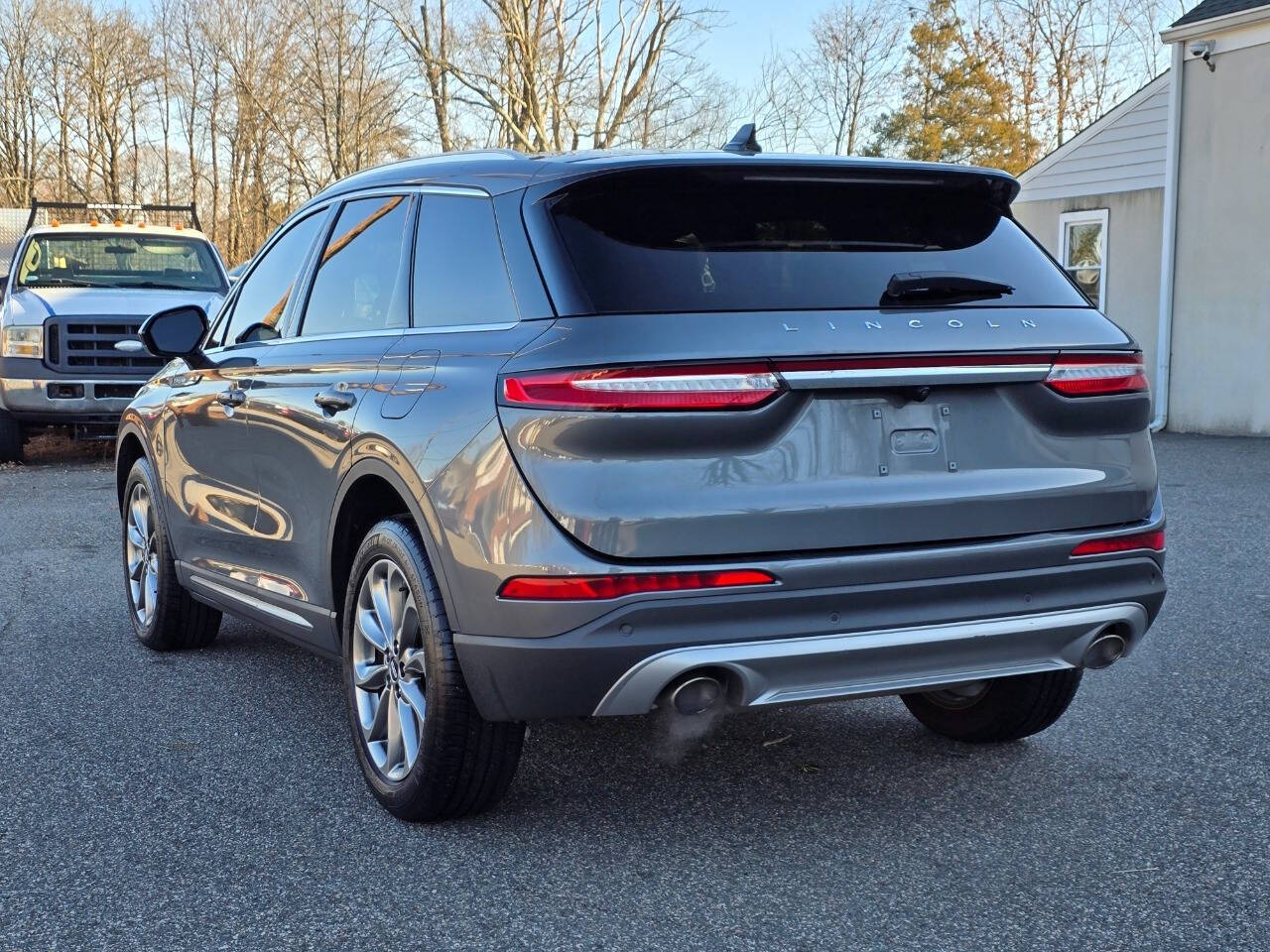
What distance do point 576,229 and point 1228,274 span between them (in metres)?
14.0

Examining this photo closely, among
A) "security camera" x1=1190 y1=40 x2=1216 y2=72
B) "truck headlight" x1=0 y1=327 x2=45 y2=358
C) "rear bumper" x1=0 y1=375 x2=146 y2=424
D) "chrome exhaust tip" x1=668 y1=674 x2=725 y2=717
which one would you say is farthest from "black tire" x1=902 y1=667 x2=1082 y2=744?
"security camera" x1=1190 y1=40 x2=1216 y2=72

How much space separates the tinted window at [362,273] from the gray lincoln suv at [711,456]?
0.06m

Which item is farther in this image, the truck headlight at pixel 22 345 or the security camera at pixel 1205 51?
the security camera at pixel 1205 51

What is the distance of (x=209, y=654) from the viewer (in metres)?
6.18

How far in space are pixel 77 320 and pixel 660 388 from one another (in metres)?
11.4

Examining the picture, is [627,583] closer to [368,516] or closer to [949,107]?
[368,516]

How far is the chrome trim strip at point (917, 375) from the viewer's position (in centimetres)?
338

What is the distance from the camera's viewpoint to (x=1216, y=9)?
53.1 feet

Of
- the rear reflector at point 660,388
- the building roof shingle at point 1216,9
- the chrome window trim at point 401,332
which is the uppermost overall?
the building roof shingle at point 1216,9

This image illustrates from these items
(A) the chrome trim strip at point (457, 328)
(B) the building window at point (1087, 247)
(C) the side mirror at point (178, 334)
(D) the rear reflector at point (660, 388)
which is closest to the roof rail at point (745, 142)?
(A) the chrome trim strip at point (457, 328)

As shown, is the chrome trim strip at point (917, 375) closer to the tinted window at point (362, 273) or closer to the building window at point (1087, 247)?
the tinted window at point (362, 273)

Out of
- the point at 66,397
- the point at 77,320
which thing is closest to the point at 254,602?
the point at 66,397

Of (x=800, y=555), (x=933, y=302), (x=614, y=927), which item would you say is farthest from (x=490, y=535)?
(x=933, y=302)

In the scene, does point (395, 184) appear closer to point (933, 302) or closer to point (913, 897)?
point (933, 302)
